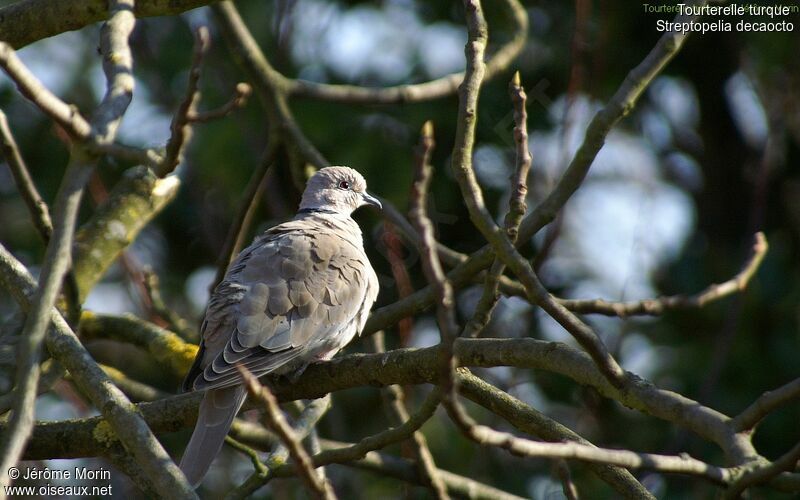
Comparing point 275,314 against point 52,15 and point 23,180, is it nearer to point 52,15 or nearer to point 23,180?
point 23,180

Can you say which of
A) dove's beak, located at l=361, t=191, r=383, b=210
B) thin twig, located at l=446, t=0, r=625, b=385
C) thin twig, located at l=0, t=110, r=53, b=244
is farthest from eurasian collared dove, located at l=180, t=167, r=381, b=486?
thin twig, located at l=446, t=0, r=625, b=385

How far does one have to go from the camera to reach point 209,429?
3.40m

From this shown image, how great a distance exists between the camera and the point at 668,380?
19.3 ft

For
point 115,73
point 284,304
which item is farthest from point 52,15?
point 284,304

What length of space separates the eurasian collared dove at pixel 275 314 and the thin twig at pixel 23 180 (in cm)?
74

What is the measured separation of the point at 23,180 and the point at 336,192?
5.98 ft

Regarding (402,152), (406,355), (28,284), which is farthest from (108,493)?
(406,355)

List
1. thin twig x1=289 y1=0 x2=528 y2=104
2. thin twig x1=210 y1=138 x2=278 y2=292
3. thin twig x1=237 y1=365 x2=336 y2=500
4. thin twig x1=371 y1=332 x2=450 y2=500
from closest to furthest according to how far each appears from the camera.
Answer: thin twig x1=237 y1=365 x2=336 y2=500 → thin twig x1=371 y1=332 x2=450 y2=500 → thin twig x1=210 y1=138 x2=278 y2=292 → thin twig x1=289 y1=0 x2=528 y2=104

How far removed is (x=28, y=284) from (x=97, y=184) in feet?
10.5

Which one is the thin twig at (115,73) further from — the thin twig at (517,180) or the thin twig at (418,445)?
the thin twig at (418,445)

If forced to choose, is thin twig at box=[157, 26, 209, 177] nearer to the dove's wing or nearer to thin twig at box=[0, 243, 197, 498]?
thin twig at box=[0, 243, 197, 498]

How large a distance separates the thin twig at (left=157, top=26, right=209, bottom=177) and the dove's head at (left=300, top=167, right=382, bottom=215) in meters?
2.20

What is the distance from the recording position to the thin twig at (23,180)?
3086 mm

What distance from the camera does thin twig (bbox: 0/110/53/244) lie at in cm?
309
